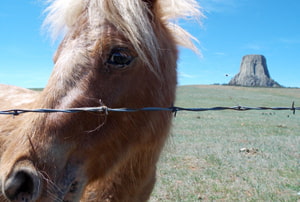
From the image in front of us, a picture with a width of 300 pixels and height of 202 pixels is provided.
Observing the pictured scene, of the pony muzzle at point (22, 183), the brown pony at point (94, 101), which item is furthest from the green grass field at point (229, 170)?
the pony muzzle at point (22, 183)

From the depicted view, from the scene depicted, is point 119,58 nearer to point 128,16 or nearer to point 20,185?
point 128,16

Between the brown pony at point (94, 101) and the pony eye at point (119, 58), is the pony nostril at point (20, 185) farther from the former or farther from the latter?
the pony eye at point (119, 58)

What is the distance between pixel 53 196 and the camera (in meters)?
1.67

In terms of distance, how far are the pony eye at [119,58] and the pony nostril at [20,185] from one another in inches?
35.4

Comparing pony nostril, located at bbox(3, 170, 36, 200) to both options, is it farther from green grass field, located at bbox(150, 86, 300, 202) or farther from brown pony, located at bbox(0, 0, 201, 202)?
green grass field, located at bbox(150, 86, 300, 202)

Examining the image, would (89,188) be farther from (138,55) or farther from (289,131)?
(289,131)

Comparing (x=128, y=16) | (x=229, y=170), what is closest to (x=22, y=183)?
(x=128, y=16)

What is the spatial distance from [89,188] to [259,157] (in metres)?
5.84

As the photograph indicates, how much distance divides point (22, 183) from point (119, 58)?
40.5 inches

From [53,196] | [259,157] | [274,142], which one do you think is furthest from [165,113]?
[274,142]

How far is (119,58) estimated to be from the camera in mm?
1894

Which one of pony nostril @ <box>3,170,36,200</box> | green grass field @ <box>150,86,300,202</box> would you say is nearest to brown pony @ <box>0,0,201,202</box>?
pony nostril @ <box>3,170,36,200</box>

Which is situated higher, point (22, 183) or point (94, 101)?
point (94, 101)

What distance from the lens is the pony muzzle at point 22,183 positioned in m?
1.56
